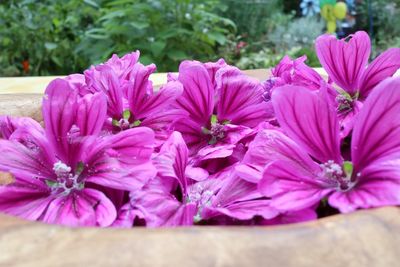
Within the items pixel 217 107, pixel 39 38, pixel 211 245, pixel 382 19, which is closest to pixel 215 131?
pixel 217 107

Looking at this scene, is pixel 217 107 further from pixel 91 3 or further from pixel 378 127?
pixel 91 3

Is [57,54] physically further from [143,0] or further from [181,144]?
[181,144]

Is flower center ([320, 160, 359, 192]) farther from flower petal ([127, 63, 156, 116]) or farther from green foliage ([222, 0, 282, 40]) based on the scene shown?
green foliage ([222, 0, 282, 40])

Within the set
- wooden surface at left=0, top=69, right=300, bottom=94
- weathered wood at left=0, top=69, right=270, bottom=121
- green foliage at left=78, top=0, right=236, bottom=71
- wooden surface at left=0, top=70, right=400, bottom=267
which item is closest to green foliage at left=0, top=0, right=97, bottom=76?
green foliage at left=78, top=0, right=236, bottom=71

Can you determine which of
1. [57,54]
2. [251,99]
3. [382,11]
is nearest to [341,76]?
[251,99]

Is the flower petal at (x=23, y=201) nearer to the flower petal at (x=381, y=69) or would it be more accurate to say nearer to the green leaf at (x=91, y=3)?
the flower petal at (x=381, y=69)

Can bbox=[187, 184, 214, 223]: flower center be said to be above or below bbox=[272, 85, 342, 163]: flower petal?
below
